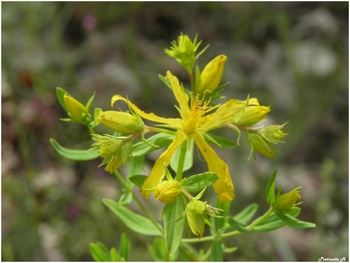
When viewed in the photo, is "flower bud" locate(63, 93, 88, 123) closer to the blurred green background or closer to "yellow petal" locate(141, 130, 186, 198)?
"yellow petal" locate(141, 130, 186, 198)

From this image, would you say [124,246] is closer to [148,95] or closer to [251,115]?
[251,115]

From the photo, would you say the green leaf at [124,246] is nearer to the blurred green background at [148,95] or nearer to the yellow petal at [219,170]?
the yellow petal at [219,170]

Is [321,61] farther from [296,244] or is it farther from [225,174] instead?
[225,174]

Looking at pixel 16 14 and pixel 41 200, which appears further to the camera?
pixel 16 14

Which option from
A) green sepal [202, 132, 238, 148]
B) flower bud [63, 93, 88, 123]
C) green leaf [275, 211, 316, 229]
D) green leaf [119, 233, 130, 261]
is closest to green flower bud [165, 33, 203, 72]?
green sepal [202, 132, 238, 148]

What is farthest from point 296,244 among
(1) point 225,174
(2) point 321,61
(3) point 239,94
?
(1) point 225,174

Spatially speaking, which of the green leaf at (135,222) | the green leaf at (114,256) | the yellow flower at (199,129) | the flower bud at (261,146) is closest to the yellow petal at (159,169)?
the yellow flower at (199,129)
